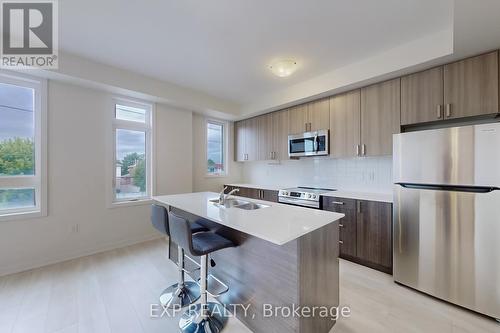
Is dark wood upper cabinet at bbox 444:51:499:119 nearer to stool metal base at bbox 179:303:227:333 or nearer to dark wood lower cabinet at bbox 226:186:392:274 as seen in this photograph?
dark wood lower cabinet at bbox 226:186:392:274

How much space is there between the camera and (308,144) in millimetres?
3461

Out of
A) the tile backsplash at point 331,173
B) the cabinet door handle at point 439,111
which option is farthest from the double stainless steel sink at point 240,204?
the cabinet door handle at point 439,111

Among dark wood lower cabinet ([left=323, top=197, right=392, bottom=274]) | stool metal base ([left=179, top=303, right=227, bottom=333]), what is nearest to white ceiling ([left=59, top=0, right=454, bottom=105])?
dark wood lower cabinet ([left=323, top=197, right=392, bottom=274])

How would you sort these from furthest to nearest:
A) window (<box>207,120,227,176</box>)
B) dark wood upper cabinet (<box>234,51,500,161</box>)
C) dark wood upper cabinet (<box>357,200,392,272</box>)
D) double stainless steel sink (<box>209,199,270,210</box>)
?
window (<box>207,120,227,176</box>), dark wood upper cabinet (<box>357,200,392,272</box>), double stainless steel sink (<box>209,199,270,210</box>), dark wood upper cabinet (<box>234,51,500,161</box>)

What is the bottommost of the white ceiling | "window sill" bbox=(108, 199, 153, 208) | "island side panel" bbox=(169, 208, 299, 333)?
"island side panel" bbox=(169, 208, 299, 333)

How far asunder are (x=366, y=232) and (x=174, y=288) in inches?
91.0

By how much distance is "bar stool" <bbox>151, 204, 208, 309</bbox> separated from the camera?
6.15ft

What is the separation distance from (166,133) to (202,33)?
212cm

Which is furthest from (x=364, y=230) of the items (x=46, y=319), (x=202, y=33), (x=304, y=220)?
(x=46, y=319)

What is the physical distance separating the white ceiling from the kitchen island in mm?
1749

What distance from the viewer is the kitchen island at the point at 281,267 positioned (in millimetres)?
1356

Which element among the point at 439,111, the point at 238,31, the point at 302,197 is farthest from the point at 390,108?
the point at 238,31

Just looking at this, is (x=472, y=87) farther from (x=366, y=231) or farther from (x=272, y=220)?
(x=272, y=220)

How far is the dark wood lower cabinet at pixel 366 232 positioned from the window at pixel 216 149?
107 inches
